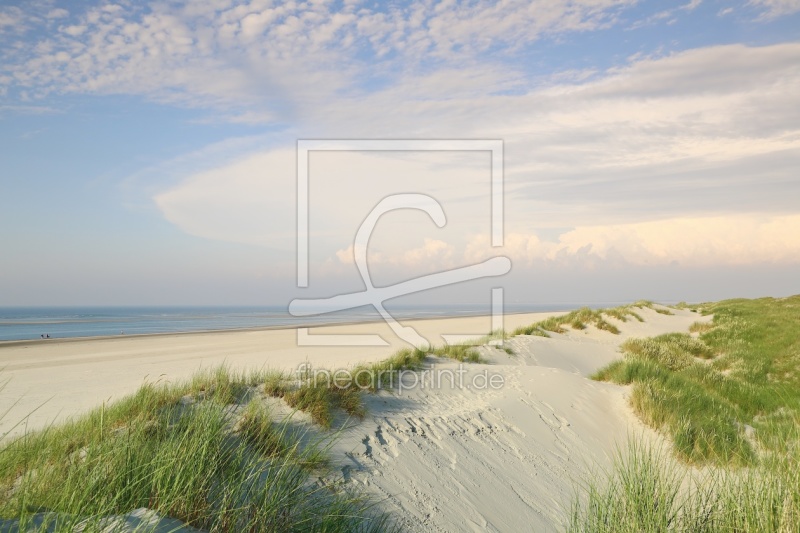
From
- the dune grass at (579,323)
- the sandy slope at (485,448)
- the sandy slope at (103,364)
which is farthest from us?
the dune grass at (579,323)

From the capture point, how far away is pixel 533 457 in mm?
6688

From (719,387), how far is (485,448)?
28.6 feet

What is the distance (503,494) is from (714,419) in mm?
5061

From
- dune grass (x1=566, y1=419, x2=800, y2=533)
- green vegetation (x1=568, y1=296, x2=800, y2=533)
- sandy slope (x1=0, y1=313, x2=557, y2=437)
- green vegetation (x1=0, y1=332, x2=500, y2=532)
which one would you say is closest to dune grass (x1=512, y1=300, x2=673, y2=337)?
green vegetation (x1=568, y1=296, x2=800, y2=533)

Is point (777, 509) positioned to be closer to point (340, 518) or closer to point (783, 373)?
point (340, 518)

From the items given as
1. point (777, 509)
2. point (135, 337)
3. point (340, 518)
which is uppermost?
point (777, 509)

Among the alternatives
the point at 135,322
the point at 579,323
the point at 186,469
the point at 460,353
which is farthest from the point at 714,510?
the point at 135,322

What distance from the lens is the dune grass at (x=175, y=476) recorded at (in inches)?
115

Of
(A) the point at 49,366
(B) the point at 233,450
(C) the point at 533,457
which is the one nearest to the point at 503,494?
(C) the point at 533,457

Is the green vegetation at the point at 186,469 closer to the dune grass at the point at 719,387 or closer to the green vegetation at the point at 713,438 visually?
the green vegetation at the point at 713,438

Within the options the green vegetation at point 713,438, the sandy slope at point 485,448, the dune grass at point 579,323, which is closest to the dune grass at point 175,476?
the sandy slope at point 485,448

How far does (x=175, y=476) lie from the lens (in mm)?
3318

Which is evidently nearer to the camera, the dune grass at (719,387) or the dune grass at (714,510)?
the dune grass at (714,510)

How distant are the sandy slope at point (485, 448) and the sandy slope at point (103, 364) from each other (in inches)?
98.9
